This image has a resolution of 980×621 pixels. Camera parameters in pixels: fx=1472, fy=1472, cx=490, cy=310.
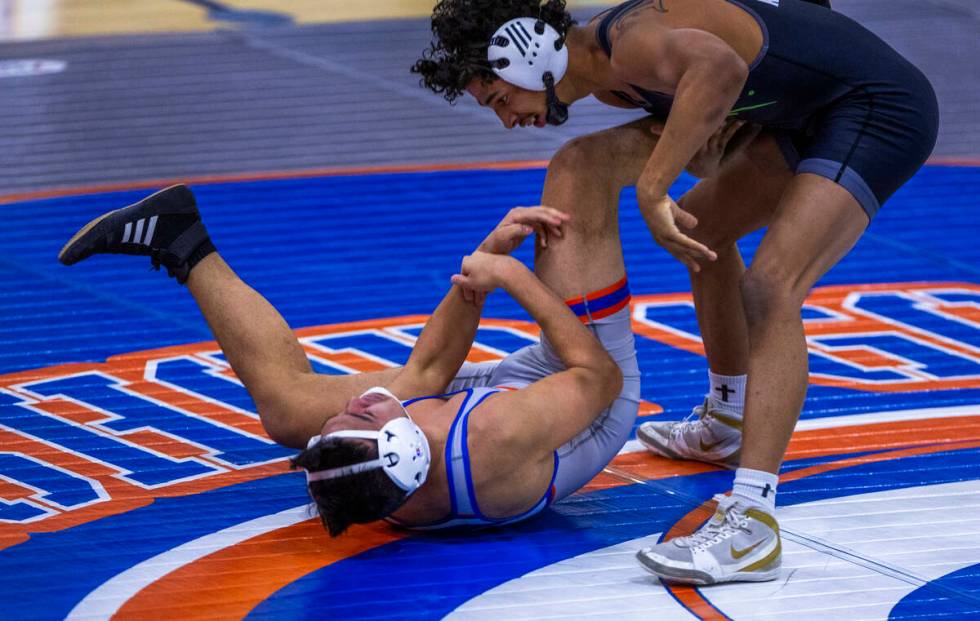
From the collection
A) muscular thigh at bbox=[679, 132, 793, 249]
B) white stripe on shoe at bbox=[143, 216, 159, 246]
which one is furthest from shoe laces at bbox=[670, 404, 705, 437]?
white stripe on shoe at bbox=[143, 216, 159, 246]

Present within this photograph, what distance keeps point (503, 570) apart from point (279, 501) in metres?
0.67

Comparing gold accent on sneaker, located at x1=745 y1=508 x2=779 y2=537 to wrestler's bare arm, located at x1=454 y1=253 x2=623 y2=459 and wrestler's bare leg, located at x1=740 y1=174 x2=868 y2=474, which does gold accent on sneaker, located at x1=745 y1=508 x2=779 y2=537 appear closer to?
wrestler's bare leg, located at x1=740 y1=174 x2=868 y2=474

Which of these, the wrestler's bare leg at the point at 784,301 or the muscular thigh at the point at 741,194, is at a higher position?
the muscular thigh at the point at 741,194

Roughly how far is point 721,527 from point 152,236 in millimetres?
1568

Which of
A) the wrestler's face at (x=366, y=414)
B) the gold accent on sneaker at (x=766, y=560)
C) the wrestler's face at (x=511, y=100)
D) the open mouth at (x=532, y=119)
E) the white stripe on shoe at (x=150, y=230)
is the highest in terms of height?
the wrestler's face at (x=511, y=100)

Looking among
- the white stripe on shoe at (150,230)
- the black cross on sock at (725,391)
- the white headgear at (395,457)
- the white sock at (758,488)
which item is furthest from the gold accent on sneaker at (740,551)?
the white stripe on shoe at (150,230)

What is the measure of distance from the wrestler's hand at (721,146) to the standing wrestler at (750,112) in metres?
0.02

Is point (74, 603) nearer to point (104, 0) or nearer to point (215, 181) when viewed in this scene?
point (215, 181)

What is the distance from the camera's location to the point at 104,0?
9648 millimetres

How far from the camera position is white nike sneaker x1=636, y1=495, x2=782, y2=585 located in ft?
9.96

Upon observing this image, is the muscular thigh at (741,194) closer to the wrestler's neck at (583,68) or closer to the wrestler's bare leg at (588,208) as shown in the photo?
the wrestler's bare leg at (588,208)

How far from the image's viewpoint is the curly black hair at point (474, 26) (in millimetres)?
3330

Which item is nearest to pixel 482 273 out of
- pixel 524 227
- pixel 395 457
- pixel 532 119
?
pixel 524 227

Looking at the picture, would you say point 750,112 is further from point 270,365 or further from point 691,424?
point 270,365
